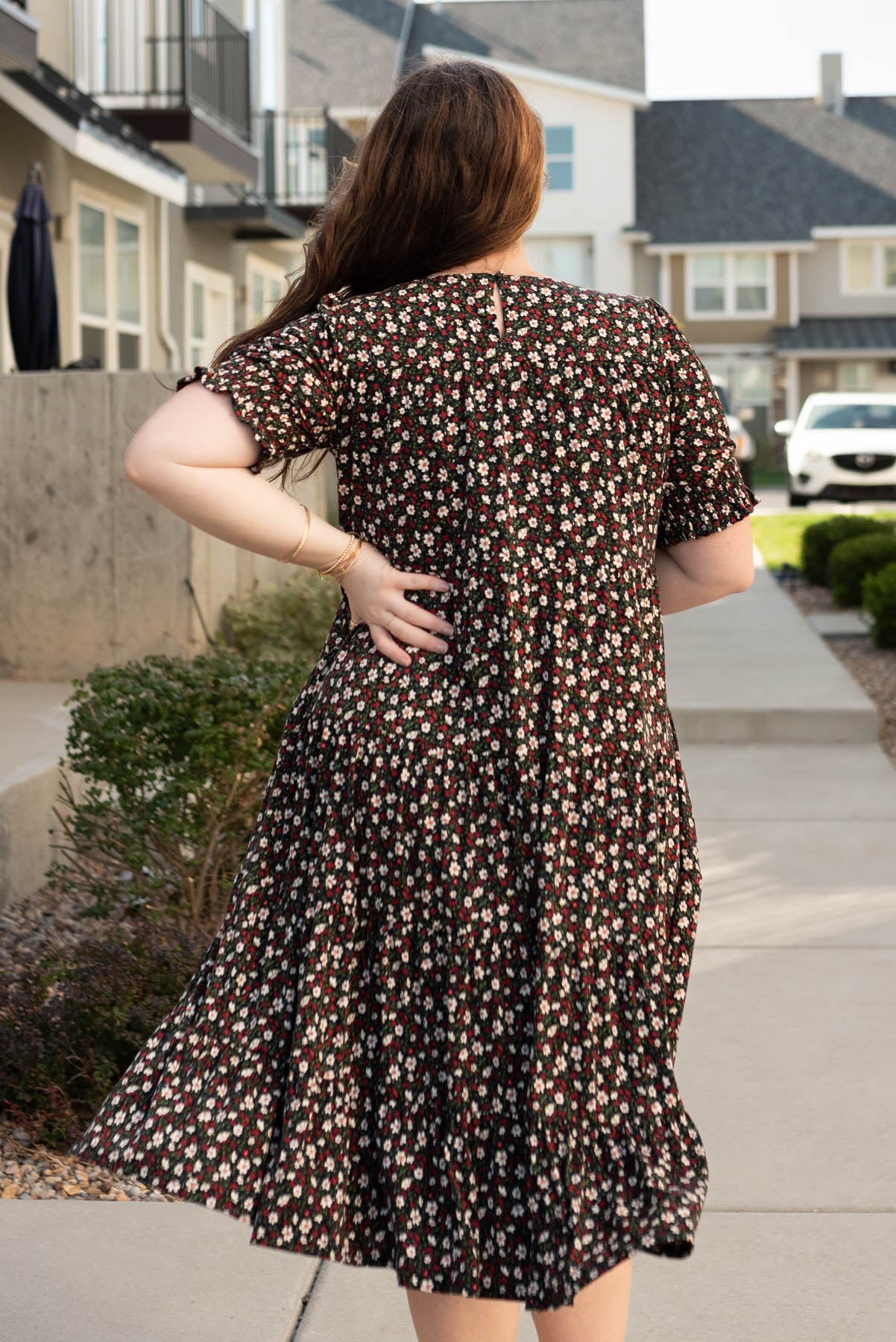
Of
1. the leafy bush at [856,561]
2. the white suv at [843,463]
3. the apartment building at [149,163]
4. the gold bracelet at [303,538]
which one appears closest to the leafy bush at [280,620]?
the apartment building at [149,163]

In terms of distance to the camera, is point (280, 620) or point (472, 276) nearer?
point (472, 276)

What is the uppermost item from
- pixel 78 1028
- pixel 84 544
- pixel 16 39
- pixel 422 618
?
pixel 16 39

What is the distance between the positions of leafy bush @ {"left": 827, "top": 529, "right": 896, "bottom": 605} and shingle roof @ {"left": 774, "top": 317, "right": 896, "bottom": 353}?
27.1 metres

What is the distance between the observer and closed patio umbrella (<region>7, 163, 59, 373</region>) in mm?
9961

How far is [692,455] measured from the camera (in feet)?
6.64

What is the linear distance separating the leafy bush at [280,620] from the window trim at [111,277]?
5.41 metres

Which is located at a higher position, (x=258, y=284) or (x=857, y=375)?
(x=857, y=375)

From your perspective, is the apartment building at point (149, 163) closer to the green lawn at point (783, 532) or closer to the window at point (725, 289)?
the green lawn at point (783, 532)

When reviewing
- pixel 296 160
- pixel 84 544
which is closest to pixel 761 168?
pixel 296 160

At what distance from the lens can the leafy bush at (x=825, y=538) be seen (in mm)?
13625

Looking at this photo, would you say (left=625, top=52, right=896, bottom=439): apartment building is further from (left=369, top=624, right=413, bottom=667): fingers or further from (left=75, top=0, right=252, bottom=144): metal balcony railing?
(left=369, top=624, right=413, bottom=667): fingers

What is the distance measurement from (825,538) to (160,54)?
7.74 metres

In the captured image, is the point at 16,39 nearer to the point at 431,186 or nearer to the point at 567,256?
the point at 431,186

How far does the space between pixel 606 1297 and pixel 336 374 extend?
1.20 m
